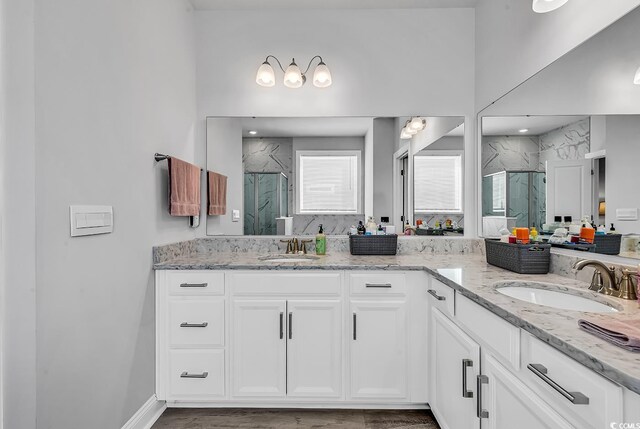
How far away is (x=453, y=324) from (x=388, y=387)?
64cm

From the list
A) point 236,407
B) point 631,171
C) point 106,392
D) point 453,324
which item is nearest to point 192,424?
point 236,407

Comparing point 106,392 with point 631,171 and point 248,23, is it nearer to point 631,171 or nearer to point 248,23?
point 631,171

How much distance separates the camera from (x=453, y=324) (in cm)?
163

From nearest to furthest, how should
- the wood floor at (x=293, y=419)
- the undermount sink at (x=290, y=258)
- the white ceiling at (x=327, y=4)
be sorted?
the wood floor at (x=293, y=419) → the undermount sink at (x=290, y=258) → the white ceiling at (x=327, y=4)

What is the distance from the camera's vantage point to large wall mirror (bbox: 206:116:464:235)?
2.61 meters

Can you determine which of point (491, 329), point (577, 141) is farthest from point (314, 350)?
point (577, 141)

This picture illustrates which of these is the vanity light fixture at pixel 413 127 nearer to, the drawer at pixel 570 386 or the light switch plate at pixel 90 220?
the drawer at pixel 570 386

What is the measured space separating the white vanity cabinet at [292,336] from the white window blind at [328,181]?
76 cm

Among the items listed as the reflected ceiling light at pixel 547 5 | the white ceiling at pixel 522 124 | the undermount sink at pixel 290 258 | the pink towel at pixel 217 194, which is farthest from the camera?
the pink towel at pixel 217 194

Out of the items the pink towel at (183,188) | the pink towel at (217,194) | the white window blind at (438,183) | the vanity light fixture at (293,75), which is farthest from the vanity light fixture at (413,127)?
the pink towel at (183,188)

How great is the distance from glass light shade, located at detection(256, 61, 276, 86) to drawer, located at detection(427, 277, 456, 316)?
Answer: 67.0 inches

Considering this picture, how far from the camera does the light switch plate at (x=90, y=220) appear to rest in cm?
134

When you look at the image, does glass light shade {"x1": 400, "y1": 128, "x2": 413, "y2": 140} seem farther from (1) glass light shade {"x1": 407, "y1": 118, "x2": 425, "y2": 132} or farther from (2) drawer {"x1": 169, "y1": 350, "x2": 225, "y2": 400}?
(2) drawer {"x1": 169, "y1": 350, "x2": 225, "y2": 400}

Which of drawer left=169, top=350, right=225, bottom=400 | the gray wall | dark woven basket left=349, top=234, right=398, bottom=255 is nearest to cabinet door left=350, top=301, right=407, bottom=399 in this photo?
dark woven basket left=349, top=234, right=398, bottom=255
